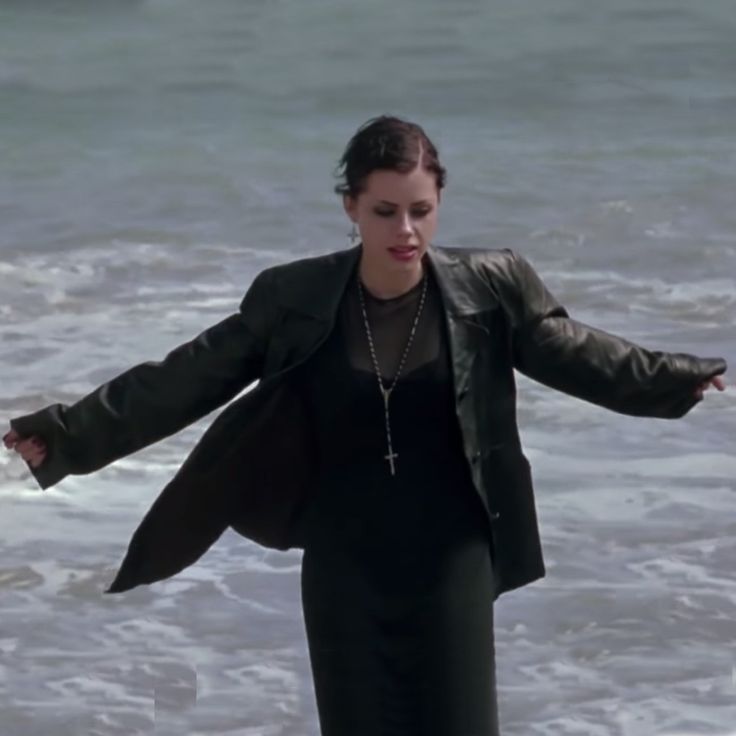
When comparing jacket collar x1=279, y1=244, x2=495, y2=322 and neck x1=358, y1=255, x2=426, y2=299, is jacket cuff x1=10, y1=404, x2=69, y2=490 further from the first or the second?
neck x1=358, y1=255, x2=426, y2=299

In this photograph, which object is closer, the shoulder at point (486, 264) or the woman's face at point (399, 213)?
the woman's face at point (399, 213)

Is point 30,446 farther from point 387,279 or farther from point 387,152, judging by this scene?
point 387,152

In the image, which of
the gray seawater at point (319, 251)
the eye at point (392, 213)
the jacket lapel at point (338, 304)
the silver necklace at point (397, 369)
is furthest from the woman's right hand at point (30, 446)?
the gray seawater at point (319, 251)

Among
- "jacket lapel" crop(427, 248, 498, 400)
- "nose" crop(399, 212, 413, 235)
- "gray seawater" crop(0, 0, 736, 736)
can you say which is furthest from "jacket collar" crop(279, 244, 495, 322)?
"gray seawater" crop(0, 0, 736, 736)

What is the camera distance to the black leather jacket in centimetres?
365

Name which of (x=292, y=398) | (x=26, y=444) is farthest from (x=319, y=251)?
(x=292, y=398)

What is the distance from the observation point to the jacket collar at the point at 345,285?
3.63 metres

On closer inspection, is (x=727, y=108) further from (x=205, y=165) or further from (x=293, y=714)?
(x=293, y=714)

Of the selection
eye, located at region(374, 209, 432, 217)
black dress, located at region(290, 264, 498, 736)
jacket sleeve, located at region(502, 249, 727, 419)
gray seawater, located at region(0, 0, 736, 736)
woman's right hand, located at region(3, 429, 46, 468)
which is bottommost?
black dress, located at region(290, 264, 498, 736)

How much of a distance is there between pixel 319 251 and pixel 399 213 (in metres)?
8.15

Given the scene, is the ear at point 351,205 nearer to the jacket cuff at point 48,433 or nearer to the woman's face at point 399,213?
the woman's face at point 399,213

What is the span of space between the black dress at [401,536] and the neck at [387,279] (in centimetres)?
1

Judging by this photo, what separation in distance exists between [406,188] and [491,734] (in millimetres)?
922

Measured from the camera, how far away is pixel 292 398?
3662 millimetres
